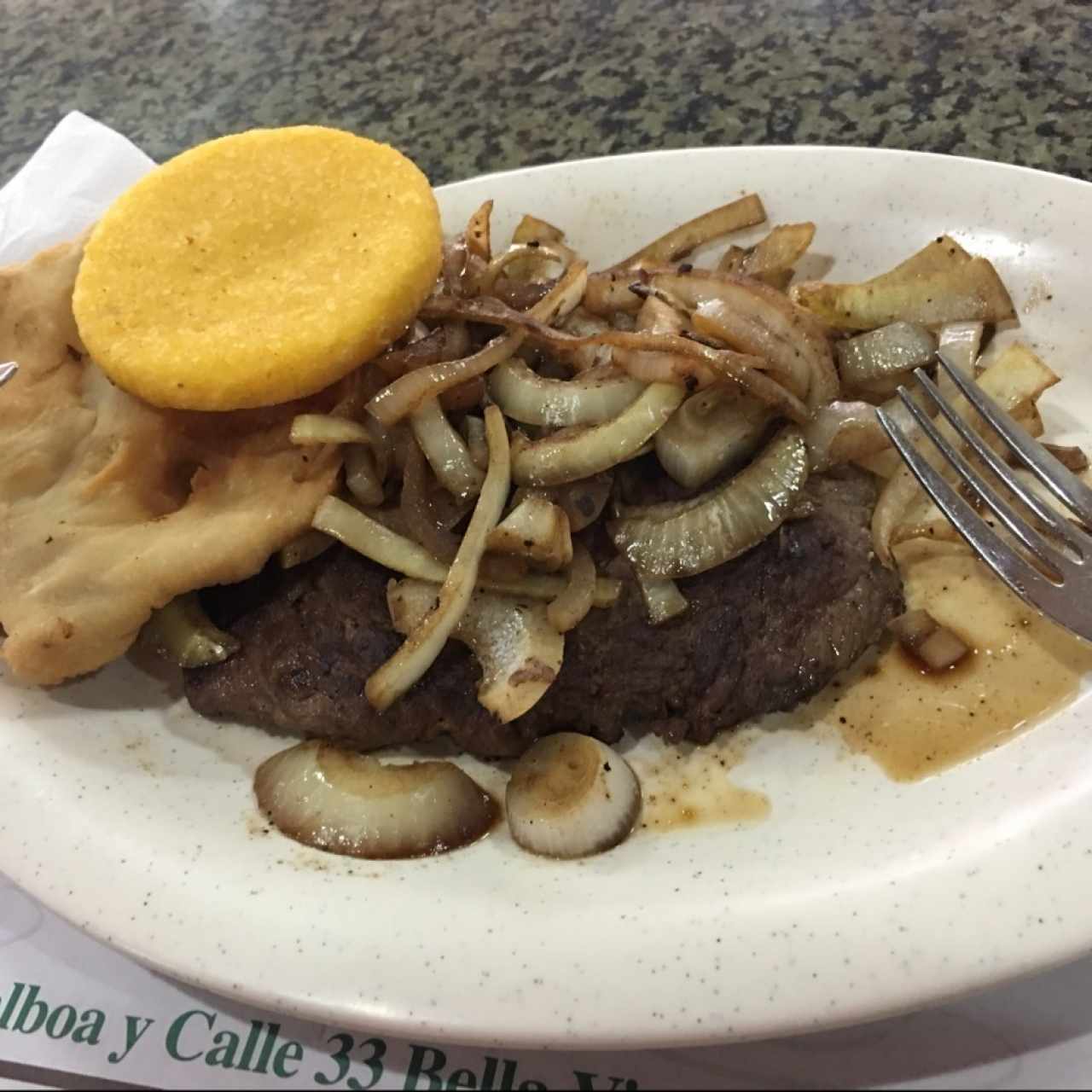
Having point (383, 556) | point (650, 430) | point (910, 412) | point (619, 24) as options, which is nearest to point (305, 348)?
point (383, 556)

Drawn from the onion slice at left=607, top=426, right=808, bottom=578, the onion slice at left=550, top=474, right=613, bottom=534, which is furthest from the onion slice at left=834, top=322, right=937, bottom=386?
the onion slice at left=550, top=474, right=613, bottom=534

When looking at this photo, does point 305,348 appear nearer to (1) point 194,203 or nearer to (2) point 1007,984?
(1) point 194,203

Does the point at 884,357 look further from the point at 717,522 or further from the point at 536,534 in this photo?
the point at 536,534

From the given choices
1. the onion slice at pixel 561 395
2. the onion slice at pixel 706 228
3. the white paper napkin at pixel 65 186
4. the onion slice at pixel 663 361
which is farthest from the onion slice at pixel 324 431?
the white paper napkin at pixel 65 186

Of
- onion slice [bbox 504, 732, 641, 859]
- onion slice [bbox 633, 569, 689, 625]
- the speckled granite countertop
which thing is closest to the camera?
onion slice [bbox 504, 732, 641, 859]

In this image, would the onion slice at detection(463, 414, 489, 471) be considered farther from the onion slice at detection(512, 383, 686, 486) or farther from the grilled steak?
the grilled steak

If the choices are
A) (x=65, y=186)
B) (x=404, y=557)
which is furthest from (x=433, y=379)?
(x=65, y=186)
